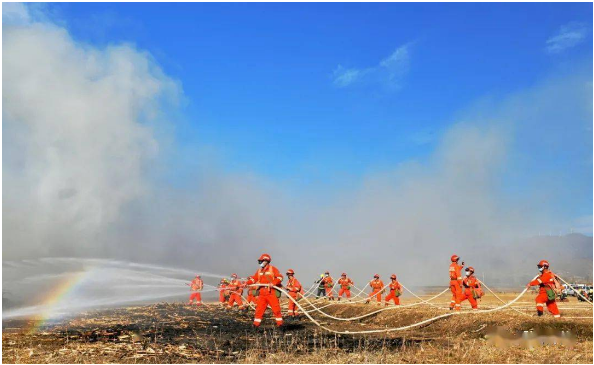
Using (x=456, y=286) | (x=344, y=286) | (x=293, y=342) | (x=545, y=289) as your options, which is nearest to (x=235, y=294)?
(x=344, y=286)

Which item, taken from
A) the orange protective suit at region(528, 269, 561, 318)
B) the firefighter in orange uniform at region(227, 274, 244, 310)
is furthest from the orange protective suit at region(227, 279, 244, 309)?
the orange protective suit at region(528, 269, 561, 318)

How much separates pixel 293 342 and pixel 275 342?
24.7 inches

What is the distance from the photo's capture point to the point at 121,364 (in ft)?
35.9

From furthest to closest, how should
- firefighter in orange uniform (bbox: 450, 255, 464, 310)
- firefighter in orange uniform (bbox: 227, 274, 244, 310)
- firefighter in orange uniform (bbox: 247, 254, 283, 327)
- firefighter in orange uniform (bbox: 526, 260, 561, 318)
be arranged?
firefighter in orange uniform (bbox: 227, 274, 244, 310) → firefighter in orange uniform (bbox: 450, 255, 464, 310) → firefighter in orange uniform (bbox: 247, 254, 283, 327) → firefighter in orange uniform (bbox: 526, 260, 561, 318)

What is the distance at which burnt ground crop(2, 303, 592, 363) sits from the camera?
1166 centimetres

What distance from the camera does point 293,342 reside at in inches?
582

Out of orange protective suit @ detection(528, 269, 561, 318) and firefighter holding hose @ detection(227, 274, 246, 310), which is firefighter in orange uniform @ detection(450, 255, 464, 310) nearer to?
orange protective suit @ detection(528, 269, 561, 318)

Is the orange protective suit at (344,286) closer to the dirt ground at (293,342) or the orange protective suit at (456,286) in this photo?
the orange protective suit at (456,286)

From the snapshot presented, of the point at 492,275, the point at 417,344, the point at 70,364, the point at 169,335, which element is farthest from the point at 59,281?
the point at 492,275

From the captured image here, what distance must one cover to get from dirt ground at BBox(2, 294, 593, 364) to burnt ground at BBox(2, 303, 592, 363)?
1.1 inches

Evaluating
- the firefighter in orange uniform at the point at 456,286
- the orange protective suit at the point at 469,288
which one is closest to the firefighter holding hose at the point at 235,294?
the firefighter in orange uniform at the point at 456,286

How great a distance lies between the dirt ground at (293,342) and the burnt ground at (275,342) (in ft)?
0.09

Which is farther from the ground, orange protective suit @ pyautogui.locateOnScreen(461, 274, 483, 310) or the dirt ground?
orange protective suit @ pyautogui.locateOnScreen(461, 274, 483, 310)

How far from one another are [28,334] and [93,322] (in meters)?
4.27
